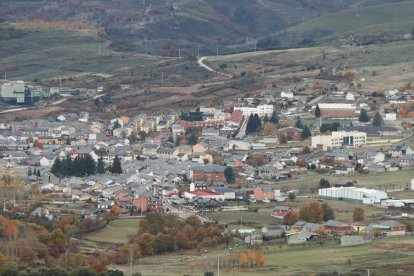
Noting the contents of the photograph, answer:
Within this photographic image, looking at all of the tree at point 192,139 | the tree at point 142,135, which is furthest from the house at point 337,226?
the tree at point 142,135

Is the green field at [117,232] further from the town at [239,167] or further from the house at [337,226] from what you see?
the house at [337,226]

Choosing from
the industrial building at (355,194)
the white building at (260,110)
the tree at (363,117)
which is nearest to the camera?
the industrial building at (355,194)

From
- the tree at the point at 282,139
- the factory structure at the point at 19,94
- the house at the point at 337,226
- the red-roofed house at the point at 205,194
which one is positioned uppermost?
the factory structure at the point at 19,94

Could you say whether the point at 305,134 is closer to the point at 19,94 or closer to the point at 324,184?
the point at 324,184

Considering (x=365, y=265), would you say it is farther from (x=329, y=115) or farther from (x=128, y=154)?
(x=329, y=115)

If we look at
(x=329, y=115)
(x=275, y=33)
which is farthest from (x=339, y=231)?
(x=275, y=33)
